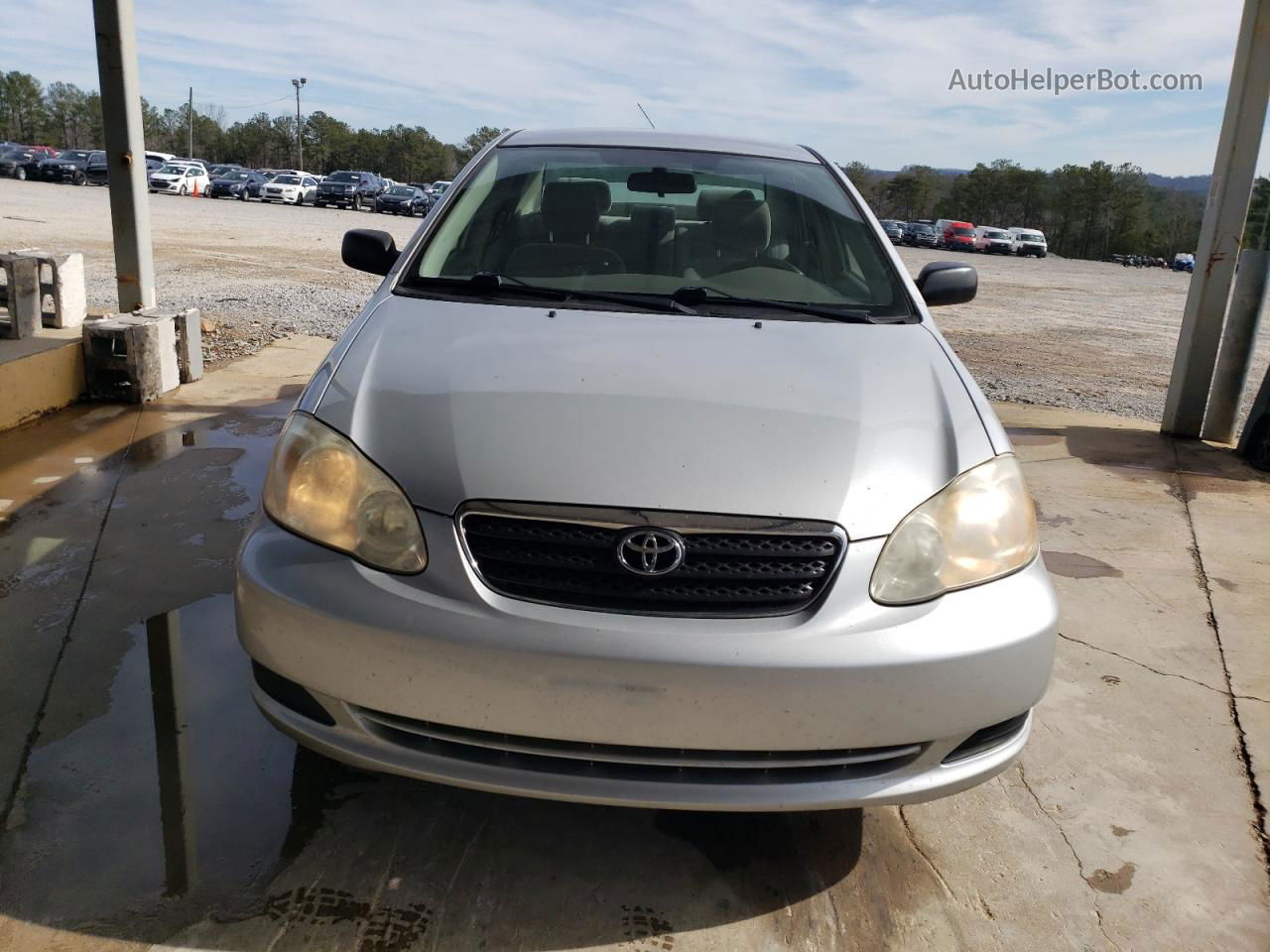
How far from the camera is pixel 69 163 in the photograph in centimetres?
3784

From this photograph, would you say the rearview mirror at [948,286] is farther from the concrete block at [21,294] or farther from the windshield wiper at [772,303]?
the concrete block at [21,294]

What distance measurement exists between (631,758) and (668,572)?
0.35 m

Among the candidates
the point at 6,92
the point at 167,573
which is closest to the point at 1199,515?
the point at 167,573

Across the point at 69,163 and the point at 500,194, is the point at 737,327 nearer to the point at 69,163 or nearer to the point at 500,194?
the point at 500,194

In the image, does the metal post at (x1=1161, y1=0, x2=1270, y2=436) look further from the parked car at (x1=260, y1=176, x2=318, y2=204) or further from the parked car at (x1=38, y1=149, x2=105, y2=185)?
the parked car at (x1=38, y1=149, x2=105, y2=185)

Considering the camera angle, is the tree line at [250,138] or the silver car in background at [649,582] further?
the tree line at [250,138]

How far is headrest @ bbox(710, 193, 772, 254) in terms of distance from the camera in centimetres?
322

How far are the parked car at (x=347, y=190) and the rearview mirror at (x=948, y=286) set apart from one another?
39900mm

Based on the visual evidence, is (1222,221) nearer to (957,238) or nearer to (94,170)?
(94,170)

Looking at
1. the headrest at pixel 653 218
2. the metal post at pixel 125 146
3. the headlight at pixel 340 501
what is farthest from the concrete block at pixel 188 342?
the headlight at pixel 340 501

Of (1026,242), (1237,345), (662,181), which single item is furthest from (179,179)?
(662,181)

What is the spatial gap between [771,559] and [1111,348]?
1230cm

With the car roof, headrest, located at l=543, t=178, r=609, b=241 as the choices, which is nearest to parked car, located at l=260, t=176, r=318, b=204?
the car roof

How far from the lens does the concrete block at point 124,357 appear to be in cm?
576
